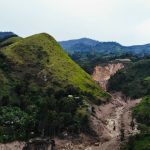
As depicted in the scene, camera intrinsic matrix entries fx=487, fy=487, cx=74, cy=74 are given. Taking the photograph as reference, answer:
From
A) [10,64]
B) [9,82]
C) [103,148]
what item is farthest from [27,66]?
[103,148]

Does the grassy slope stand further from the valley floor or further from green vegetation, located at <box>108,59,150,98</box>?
green vegetation, located at <box>108,59,150,98</box>

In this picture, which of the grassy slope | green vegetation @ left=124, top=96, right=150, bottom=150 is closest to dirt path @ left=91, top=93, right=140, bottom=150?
green vegetation @ left=124, top=96, right=150, bottom=150

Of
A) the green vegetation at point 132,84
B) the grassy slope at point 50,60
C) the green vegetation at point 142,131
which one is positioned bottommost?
the green vegetation at point 142,131

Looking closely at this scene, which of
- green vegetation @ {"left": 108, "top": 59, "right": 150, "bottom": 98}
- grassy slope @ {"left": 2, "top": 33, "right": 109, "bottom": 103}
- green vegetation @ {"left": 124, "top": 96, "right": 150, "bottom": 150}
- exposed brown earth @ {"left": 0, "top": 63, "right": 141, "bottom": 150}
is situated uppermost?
grassy slope @ {"left": 2, "top": 33, "right": 109, "bottom": 103}

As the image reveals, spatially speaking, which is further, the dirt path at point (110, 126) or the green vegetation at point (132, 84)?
the green vegetation at point (132, 84)

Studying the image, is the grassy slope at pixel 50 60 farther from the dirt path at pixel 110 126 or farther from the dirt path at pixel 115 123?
the dirt path at pixel 110 126

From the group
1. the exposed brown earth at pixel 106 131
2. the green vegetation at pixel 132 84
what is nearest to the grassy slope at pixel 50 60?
the exposed brown earth at pixel 106 131

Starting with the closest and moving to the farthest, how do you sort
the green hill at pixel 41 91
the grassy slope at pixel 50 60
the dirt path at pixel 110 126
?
the dirt path at pixel 110 126 < the green hill at pixel 41 91 < the grassy slope at pixel 50 60

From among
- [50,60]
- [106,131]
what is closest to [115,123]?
[106,131]

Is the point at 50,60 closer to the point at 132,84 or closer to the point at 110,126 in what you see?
the point at 132,84

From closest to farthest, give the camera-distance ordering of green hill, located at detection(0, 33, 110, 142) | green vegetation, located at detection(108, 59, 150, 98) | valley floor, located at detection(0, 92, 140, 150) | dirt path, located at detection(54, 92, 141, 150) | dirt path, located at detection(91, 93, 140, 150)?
valley floor, located at detection(0, 92, 140, 150) → dirt path, located at detection(91, 93, 140, 150) → dirt path, located at detection(54, 92, 141, 150) → green hill, located at detection(0, 33, 110, 142) → green vegetation, located at detection(108, 59, 150, 98)
